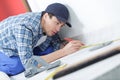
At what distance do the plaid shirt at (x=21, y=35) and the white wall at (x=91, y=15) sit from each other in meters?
0.24

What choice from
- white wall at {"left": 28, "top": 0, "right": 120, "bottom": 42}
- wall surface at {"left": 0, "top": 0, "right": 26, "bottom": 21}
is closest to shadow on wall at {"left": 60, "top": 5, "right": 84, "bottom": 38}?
white wall at {"left": 28, "top": 0, "right": 120, "bottom": 42}

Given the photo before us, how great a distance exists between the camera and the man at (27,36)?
1.63 metres

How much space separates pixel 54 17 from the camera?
1752 mm

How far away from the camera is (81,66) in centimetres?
108

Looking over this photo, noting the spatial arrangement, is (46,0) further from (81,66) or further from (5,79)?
(81,66)

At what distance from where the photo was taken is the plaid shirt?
163 cm

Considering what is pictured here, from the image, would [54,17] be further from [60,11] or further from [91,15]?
[91,15]

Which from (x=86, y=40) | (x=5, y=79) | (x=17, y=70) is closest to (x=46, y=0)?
(x=86, y=40)

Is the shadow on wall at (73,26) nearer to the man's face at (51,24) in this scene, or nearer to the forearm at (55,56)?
the man's face at (51,24)

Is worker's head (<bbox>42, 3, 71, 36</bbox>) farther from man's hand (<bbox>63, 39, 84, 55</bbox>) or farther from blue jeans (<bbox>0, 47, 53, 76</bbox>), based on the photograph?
blue jeans (<bbox>0, 47, 53, 76</bbox>)

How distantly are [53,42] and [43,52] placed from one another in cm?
12

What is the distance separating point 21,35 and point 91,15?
47 cm

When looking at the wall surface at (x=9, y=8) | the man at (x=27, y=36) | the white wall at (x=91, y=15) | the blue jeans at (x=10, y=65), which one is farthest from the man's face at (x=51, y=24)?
the wall surface at (x=9, y=8)

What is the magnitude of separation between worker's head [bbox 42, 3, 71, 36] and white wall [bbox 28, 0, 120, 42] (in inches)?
2.4
